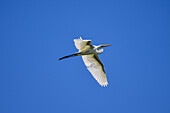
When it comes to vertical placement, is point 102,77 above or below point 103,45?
below

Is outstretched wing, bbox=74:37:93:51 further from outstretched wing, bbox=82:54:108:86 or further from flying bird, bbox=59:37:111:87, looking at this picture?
outstretched wing, bbox=82:54:108:86

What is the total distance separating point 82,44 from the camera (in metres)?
11.8

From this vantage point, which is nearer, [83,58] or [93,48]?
[93,48]

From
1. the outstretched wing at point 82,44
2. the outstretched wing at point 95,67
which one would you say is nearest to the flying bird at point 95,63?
the outstretched wing at point 95,67

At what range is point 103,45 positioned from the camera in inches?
501

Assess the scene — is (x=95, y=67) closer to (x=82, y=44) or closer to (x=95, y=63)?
(x=95, y=63)

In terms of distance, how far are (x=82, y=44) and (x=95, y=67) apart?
1.99 meters

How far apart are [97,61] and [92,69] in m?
0.51

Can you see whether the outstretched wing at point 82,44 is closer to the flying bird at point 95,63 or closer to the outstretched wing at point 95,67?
the flying bird at point 95,63

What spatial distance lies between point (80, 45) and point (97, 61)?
193cm

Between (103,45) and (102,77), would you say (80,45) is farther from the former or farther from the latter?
(102,77)

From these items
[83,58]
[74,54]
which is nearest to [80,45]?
[74,54]

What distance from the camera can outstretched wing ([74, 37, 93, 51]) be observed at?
1148 centimetres

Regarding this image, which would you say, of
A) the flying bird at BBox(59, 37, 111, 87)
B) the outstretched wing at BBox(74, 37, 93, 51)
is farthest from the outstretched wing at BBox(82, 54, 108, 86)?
the outstretched wing at BBox(74, 37, 93, 51)
